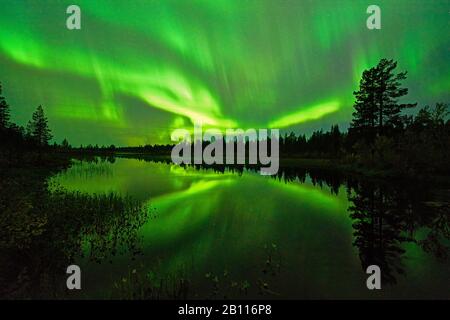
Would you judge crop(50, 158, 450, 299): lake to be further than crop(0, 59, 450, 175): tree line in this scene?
No

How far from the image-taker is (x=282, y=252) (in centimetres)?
1299

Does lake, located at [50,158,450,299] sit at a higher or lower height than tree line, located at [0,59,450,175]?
lower

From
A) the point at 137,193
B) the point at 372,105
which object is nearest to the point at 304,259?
the point at 137,193

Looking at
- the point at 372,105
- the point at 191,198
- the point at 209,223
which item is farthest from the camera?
the point at 372,105

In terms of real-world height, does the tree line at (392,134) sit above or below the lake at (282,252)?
above

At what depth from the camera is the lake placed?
9.39m

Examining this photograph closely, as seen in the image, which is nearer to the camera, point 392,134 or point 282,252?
point 282,252

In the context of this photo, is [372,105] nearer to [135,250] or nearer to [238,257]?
[238,257]

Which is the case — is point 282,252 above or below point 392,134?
below

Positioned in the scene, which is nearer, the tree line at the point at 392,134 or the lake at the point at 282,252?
the lake at the point at 282,252

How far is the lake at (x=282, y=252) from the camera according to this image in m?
9.39

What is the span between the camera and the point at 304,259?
12.1 metres

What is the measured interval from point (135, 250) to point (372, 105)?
47.9 meters
